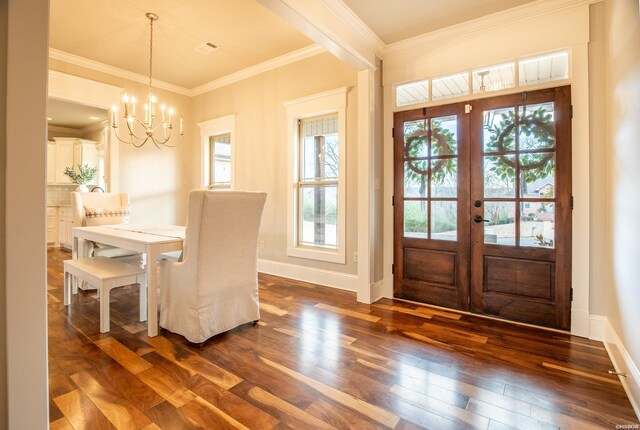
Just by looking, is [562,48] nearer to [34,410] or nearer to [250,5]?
[250,5]

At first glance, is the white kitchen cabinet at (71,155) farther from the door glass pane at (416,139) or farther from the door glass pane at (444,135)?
the door glass pane at (444,135)

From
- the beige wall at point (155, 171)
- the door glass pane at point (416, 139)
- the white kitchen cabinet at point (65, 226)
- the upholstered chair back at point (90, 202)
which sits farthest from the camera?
the white kitchen cabinet at point (65, 226)

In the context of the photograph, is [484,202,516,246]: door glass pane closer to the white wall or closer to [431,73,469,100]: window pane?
[431,73,469,100]: window pane

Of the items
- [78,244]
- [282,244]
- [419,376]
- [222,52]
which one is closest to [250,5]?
[222,52]

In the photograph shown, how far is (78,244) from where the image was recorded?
3.40 meters

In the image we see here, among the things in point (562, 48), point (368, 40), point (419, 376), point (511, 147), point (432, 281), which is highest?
point (368, 40)

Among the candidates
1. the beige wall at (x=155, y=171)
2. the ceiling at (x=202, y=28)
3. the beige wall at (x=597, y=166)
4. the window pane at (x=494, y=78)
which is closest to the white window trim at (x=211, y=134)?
the beige wall at (x=155, y=171)

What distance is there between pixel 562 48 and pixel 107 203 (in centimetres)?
482

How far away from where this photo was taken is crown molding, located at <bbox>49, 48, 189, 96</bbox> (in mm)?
3990

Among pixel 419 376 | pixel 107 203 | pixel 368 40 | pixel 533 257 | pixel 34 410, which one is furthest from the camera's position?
pixel 107 203

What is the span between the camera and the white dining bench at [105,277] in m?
2.38

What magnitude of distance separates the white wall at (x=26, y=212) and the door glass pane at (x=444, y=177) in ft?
9.60

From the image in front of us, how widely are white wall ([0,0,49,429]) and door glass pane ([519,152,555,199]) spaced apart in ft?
10.2

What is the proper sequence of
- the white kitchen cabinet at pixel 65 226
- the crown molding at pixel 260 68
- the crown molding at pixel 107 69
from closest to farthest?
the crown molding at pixel 260 68 < the crown molding at pixel 107 69 < the white kitchen cabinet at pixel 65 226
